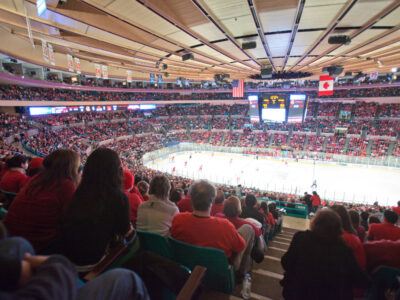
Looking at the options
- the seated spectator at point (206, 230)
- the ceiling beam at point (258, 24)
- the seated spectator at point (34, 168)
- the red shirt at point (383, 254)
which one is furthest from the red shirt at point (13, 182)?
the red shirt at point (383, 254)

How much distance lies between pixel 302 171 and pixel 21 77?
27420 millimetres

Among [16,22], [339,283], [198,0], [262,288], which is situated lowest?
[262,288]

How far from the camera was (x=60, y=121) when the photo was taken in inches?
1241

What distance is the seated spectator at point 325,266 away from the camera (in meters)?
2.03

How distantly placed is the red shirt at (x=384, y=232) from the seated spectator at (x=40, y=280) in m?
→ 4.12

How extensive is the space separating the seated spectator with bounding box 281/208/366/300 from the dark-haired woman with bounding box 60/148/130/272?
1.52 metres

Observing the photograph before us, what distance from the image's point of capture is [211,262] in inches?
91.1

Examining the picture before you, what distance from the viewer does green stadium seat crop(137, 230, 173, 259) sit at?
2.55 m

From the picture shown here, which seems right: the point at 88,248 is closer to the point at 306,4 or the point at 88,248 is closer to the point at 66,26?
the point at 306,4

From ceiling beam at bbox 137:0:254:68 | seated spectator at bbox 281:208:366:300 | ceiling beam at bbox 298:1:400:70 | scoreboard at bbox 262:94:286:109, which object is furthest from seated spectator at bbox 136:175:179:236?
scoreboard at bbox 262:94:286:109

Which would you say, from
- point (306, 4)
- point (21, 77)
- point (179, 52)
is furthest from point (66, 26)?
point (21, 77)

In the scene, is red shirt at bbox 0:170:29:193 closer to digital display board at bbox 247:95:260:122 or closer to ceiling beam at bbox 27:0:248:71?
ceiling beam at bbox 27:0:248:71

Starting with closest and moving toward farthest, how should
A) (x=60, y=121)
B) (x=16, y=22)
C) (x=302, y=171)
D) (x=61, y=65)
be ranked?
(x=16, y=22), (x=61, y=65), (x=302, y=171), (x=60, y=121)

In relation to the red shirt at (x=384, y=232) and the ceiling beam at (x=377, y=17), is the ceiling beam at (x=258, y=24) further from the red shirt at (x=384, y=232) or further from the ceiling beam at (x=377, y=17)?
the red shirt at (x=384, y=232)
